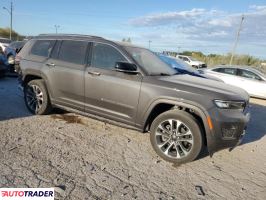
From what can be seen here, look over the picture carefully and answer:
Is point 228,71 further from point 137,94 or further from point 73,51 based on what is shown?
point 137,94

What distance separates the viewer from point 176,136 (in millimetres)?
4207

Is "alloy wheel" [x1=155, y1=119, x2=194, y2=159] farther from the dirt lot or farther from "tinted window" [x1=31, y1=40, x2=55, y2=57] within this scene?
"tinted window" [x1=31, y1=40, x2=55, y2=57]

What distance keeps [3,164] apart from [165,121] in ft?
8.03

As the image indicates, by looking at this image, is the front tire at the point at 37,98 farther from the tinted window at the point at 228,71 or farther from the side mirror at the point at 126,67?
the tinted window at the point at 228,71

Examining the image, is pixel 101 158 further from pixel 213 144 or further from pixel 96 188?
pixel 213 144

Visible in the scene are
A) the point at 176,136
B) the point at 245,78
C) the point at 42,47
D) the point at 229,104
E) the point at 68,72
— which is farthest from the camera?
the point at 245,78

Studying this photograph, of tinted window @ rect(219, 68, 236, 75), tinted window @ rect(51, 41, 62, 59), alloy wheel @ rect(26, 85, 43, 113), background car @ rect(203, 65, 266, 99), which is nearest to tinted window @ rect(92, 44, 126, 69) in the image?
tinted window @ rect(51, 41, 62, 59)

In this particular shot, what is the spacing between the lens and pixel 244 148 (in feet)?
17.3

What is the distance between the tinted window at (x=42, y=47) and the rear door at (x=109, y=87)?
4.05 ft

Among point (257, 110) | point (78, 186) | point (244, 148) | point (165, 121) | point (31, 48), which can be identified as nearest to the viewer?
point (78, 186)

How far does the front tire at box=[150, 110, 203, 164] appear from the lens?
13.3 feet

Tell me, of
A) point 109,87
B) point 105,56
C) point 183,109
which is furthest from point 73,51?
point 183,109

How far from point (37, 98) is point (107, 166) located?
2.84 meters

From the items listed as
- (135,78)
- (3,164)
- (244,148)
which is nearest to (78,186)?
(3,164)
